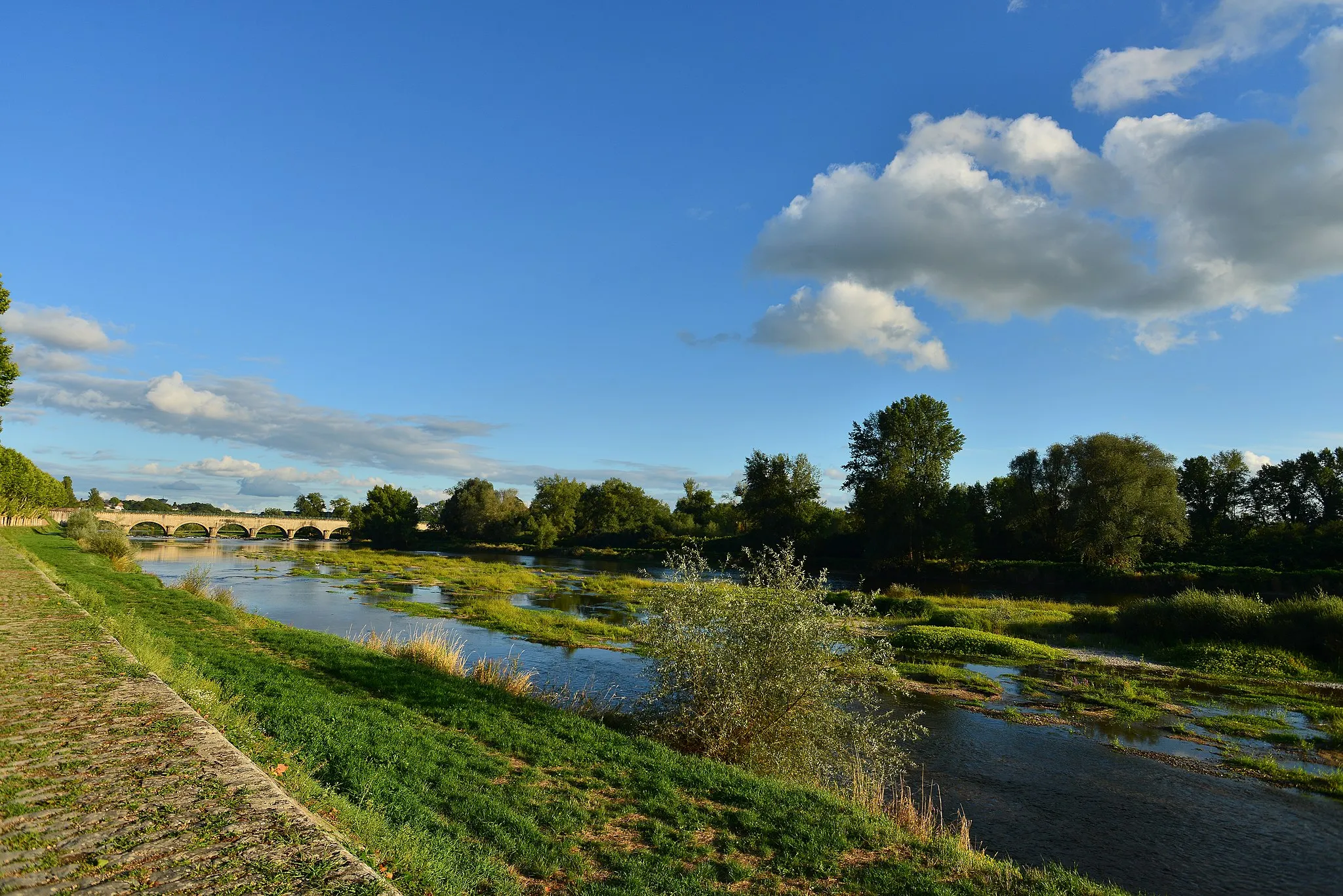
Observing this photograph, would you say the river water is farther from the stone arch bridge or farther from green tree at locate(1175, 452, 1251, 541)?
the stone arch bridge

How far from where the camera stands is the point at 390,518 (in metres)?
123

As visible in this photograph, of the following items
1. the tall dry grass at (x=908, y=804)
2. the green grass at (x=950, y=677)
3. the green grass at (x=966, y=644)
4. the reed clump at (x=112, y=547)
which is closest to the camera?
the tall dry grass at (x=908, y=804)

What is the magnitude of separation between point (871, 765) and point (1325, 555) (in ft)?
197

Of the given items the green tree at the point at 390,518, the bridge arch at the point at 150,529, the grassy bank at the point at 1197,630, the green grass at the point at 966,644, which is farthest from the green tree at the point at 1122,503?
the bridge arch at the point at 150,529

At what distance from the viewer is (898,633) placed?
96.9ft

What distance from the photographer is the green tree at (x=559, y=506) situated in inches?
4653

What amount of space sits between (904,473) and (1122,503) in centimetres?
1818

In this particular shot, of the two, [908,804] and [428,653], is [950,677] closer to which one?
[908,804]

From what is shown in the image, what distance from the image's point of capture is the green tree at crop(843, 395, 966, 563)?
214ft

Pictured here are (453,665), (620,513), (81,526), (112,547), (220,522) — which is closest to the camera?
(453,665)

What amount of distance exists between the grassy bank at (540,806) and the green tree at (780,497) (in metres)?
70.6

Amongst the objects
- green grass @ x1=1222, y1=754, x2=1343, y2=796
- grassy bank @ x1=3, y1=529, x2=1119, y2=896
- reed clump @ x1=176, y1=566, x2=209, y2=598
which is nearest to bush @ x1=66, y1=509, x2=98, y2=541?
reed clump @ x1=176, y1=566, x2=209, y2=598

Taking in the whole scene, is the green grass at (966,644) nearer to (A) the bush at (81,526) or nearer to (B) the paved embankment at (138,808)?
(B) the paved embankment at (138,808)

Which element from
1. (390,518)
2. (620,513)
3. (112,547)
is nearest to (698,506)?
(620,513)
